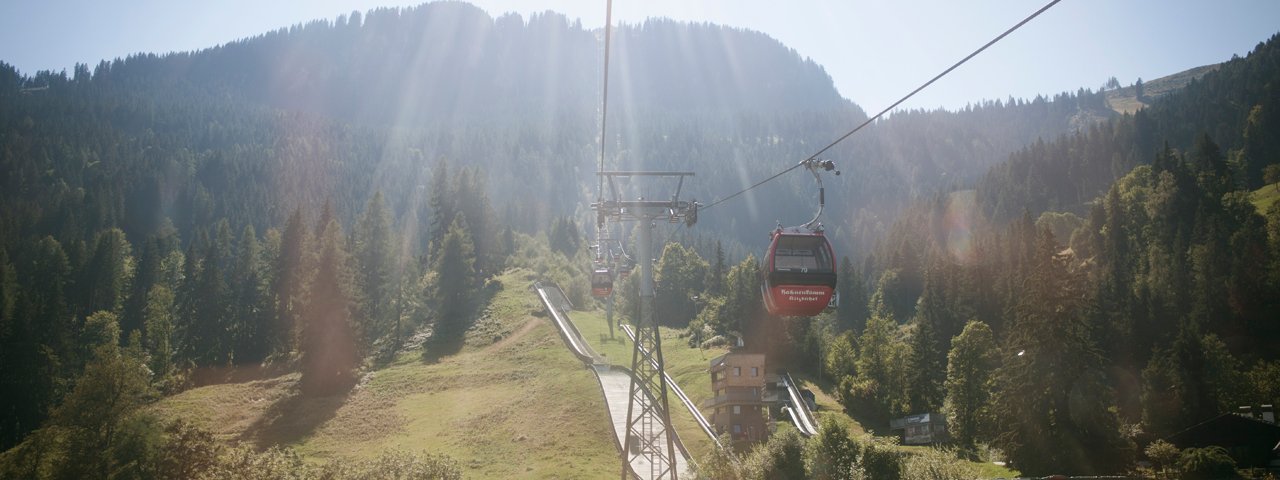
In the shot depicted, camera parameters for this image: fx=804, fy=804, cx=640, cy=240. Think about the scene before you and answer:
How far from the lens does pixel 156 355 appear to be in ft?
252

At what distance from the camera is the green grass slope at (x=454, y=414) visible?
48906 millimetres

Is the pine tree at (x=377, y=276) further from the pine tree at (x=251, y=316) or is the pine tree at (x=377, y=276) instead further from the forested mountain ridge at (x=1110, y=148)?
the forested mountain ridge at (x=1110, y=148)

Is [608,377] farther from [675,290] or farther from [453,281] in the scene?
[675,290]

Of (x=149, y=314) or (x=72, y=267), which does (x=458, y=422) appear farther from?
(x=72, y=267)

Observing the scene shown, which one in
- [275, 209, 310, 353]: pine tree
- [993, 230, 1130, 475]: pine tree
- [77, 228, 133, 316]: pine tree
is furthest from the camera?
[77, 228, 133, 316]: pine tree

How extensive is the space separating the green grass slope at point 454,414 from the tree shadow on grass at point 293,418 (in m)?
0.07

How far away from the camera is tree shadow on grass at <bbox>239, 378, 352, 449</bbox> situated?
55250 millimetres

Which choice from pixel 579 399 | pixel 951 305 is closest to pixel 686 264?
pixel 951 305

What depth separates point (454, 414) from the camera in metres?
58.2

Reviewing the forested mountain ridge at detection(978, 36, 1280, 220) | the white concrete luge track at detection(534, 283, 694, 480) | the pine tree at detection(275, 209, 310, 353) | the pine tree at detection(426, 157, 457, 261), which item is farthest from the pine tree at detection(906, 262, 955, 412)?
the forested mountain ridge at detection(978, 36, 1280, 220)

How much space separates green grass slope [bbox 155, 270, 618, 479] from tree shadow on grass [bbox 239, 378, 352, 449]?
0.07 metres

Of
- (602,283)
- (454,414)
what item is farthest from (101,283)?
(602,283)

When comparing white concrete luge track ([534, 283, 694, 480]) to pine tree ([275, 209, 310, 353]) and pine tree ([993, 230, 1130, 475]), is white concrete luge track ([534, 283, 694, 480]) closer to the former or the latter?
pine tree ([993, 230, 1130, 475])

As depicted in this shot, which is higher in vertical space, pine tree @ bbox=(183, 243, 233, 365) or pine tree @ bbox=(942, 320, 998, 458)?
pine tree @ bbox=(183, 243, 233, 365)
